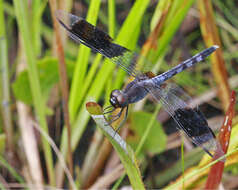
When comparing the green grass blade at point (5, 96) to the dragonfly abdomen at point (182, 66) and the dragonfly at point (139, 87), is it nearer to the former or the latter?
the dragonfly at point (139, 87)

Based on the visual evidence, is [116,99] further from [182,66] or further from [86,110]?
[182,66]

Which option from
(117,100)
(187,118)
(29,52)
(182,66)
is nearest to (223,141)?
(187,118)

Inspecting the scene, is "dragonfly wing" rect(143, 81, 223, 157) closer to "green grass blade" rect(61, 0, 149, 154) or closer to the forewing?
the forewing

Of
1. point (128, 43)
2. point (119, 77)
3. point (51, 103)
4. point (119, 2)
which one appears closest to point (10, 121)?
point (51, 103)

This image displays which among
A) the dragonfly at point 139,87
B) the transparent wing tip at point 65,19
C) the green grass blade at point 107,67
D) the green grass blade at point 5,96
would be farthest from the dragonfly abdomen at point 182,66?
the green grass blade at point 5,96

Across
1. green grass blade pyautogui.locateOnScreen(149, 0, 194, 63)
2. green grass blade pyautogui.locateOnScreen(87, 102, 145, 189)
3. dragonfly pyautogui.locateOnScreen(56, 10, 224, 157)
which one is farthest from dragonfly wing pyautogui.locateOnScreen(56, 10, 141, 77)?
green grass blade pyautogui.locateOnScreen(87, 102, 145, 189)

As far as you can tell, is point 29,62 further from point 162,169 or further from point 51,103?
point 162,169
